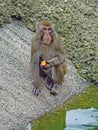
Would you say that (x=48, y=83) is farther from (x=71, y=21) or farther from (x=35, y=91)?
(x=71, y=21)

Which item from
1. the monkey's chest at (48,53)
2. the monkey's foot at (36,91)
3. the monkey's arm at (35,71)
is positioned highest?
the monkey's chest at (48,53)

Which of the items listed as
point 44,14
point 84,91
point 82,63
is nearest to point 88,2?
point 44,14

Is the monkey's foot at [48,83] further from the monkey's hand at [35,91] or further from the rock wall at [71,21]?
the rock wall at [71,21]

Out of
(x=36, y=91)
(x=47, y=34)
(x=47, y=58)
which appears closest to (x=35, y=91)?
(x=36, y=91)

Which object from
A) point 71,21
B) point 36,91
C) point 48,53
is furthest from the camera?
point 71,21

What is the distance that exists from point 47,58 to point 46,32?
646 mm

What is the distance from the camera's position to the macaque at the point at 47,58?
41.1 feet

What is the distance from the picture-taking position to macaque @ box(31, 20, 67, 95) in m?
12.5

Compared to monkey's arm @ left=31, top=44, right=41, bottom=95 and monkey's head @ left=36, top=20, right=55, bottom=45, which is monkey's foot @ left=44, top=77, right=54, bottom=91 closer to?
monkey's arm @ left=31, top=44, right=41, bottom=95

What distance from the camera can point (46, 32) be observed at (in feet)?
40.3

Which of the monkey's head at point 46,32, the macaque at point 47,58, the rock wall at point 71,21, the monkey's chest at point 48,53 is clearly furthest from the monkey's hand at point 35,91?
the rock wall at point 71,21

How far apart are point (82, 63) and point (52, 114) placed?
2.88 metres

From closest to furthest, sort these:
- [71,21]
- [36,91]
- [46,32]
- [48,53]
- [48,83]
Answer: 1. [46,32]
2. [36,91]
3. [48,53]
4. [48,83]
5. [71,21]

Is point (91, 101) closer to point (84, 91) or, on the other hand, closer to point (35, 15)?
point (84, 91)
